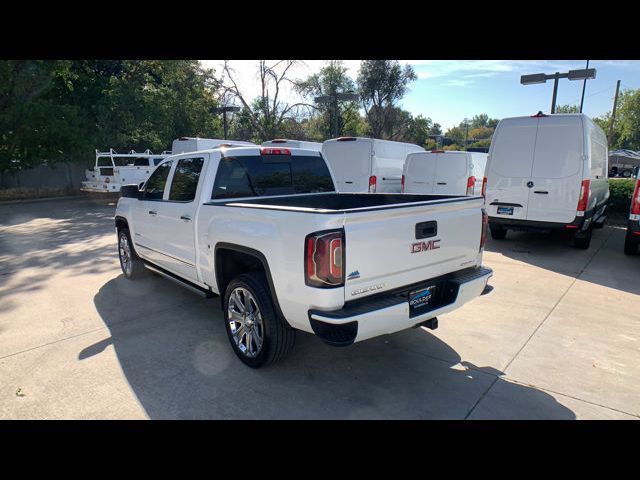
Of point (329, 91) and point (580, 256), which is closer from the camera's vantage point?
point (580, 256)

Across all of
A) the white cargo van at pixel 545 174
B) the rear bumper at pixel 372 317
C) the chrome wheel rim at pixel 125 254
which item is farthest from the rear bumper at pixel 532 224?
the chrome wheel rim at pixel 125 254


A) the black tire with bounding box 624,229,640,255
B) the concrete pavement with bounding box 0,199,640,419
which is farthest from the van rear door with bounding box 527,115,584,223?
the concrete pavement with bounding box 0,199,640,419

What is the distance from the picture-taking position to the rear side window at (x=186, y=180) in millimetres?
4492

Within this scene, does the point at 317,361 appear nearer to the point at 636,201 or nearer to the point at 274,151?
the point at 274,151

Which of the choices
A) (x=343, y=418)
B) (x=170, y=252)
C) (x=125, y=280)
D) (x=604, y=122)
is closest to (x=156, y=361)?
(x=170, y=252)

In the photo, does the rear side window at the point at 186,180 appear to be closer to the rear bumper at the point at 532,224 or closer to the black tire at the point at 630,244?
the rear bumper at the point at 532,224

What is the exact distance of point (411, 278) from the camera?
327 centimetres

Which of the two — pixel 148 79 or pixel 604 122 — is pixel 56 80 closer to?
pixel 148 79

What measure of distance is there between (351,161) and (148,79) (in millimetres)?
17040

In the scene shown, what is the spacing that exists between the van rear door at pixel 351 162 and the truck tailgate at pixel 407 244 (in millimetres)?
7551

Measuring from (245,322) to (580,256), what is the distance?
7343mm

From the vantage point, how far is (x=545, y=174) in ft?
26.4

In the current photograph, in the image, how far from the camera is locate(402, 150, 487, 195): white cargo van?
11016 millimetres

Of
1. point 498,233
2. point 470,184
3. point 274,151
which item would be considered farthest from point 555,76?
point 274,151
